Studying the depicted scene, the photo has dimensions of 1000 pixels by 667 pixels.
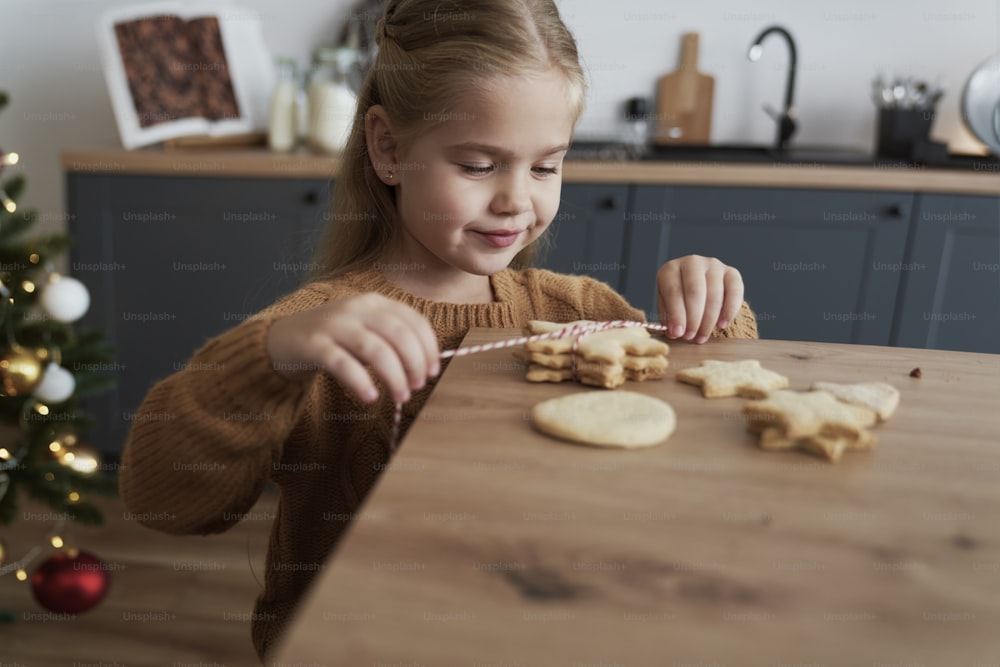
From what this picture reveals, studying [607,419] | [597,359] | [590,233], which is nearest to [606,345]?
[597,359]

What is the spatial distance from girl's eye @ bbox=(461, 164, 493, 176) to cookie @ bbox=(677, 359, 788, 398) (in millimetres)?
382

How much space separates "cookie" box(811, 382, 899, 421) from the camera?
58 centimetres

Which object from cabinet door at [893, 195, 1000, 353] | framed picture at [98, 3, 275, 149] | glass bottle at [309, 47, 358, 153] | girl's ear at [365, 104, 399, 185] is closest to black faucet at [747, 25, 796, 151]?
cabinet door at [893, 195, 1000, 353]

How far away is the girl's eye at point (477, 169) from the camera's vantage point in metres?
0.94

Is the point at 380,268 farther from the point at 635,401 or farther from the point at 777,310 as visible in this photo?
the point at 777,310

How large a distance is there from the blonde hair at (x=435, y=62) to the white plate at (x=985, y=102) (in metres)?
1.81

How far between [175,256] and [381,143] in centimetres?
146

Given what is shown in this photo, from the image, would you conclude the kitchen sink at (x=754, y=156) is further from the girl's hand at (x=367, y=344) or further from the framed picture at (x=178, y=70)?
the girl's hand at (x=367, y=344)

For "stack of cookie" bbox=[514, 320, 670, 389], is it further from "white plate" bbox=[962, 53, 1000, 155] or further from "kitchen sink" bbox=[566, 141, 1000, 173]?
"white plate" bbox=[962, 53, 1000, 155]

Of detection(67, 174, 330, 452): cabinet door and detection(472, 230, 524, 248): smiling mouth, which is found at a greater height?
detection(472, 230, 524, 248): smiling mouth

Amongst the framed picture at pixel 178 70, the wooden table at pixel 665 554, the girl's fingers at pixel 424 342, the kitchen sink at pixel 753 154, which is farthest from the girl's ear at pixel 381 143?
the framed picture at pixel 178 70

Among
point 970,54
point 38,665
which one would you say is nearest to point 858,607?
point 38,665

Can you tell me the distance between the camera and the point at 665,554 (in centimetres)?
40

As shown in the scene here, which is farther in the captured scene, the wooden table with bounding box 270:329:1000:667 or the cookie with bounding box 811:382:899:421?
the cookie with bounding box 811:382:899:421
